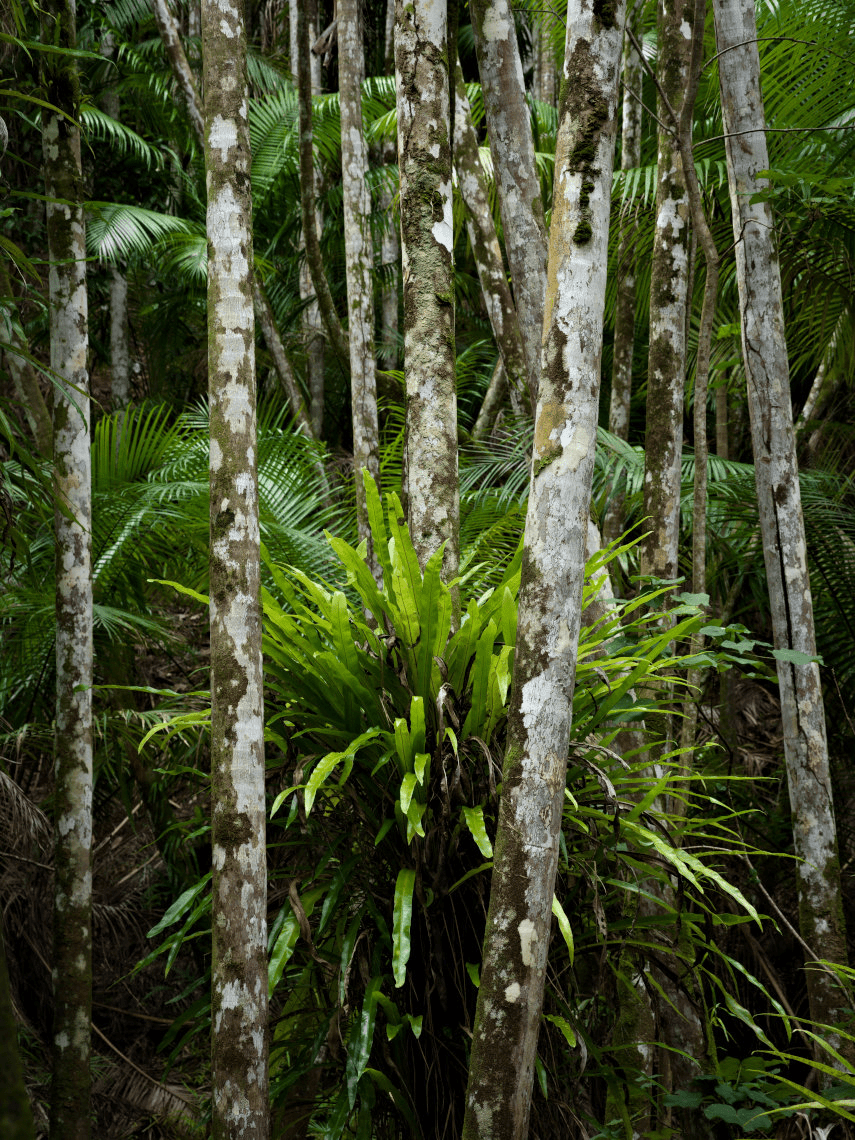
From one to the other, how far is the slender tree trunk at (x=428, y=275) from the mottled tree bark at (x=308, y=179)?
105 inches

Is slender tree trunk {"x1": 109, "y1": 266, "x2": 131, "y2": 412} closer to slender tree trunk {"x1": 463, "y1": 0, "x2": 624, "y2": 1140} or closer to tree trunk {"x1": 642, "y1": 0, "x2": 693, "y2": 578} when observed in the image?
tree trunk {"x1": 642, "y1": 0, "x2": 693, "y2": 578}

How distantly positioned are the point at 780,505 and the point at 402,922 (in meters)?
1.97

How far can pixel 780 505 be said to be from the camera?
3.17 metres

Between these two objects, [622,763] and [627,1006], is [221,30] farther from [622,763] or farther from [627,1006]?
[627,1006]

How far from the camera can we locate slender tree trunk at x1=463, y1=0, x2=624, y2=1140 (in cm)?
164

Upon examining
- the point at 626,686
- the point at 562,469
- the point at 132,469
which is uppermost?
the point at 132,469

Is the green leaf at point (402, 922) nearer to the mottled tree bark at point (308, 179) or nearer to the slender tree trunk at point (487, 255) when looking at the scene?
the slender tree trunk at point (487, 255)

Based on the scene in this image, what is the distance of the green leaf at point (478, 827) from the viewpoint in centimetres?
203

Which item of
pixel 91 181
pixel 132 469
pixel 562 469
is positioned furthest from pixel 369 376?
pixel 91 181

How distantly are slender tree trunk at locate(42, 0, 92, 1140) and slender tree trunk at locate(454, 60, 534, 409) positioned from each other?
5.19ft

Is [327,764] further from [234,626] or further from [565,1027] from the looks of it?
[565,1027]

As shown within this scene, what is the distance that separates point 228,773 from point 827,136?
14.2ft

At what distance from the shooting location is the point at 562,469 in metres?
1.78

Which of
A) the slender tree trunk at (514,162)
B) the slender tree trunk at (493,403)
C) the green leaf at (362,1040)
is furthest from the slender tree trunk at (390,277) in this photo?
the green leaf at (362,1040)
